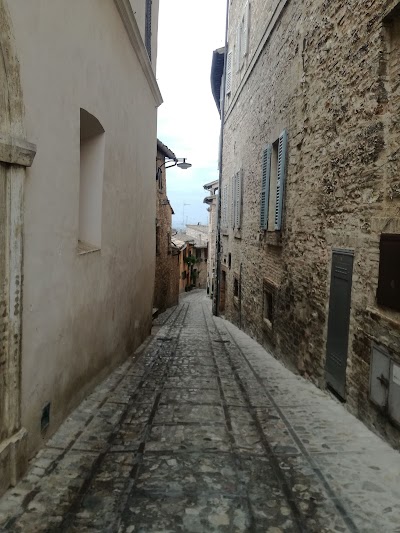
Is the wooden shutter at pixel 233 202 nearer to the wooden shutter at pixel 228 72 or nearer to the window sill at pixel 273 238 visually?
the wooden shutter at pixel 228 72

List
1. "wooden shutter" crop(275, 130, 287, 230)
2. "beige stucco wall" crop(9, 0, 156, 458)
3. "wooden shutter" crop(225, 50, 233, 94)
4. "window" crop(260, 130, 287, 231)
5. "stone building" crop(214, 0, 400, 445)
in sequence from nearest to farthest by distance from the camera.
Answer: "beige stucco wall" crop(9, 0, 156, 458), "stone building" crop(214, 0, 400, 445), "wooden shutter" crop(275, 130, 287, 230), "window" crop(260, 130, 287, 231), "wooden shutter" crop(225, 50, 233, 94)

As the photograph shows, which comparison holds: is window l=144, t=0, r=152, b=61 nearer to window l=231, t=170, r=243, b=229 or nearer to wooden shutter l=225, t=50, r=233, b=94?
window l=231, t=170, r=243, b=229

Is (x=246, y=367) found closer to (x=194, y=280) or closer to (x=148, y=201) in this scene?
(x=148, y=201)

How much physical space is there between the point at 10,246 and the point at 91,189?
7.83 ft

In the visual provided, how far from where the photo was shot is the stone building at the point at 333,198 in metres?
3.64

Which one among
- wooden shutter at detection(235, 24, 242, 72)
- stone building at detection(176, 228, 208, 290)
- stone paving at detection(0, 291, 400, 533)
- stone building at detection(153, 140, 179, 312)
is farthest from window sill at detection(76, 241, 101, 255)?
stone building at detection(176, 228, 208, 290)

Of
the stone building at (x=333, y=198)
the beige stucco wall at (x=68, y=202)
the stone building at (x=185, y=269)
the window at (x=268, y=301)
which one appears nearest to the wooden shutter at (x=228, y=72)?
the stone building at (x=333, y=198)

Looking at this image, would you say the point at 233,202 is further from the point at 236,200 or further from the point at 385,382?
the point at 385,382

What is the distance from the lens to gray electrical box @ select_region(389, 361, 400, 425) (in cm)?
331

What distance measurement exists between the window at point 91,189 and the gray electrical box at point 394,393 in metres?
3.31

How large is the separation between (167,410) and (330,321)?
2.05 meters

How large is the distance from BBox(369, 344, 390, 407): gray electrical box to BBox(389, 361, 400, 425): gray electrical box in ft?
0.23

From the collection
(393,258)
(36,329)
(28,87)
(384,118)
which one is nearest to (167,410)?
(36,329)

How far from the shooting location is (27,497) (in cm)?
265
